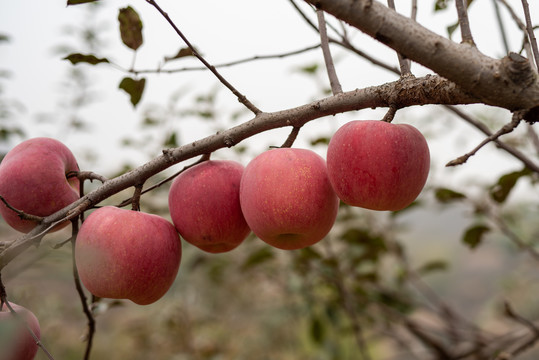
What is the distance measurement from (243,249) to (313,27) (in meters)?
1.52

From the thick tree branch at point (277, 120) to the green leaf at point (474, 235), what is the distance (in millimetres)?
835

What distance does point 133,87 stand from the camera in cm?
83

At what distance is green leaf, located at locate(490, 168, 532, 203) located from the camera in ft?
3.07

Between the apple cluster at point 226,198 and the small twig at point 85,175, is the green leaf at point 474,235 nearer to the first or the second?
the apple cluster at point 226,198

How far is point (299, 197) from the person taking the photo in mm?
625

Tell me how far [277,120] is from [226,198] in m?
0.18

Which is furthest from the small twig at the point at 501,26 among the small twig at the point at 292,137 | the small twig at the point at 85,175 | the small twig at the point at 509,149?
the small twig at the point at 85,175

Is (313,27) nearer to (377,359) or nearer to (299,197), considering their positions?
Answer: (299,197)

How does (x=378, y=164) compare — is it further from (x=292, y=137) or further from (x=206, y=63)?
(x=206, y=63)

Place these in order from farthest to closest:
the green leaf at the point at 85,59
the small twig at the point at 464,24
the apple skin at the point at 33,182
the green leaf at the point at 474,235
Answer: the green leaf at the point at 474,235, the green leaf at the point at 85,59, the apple skin at the point at 33,182, the small twig at the point at 464,24

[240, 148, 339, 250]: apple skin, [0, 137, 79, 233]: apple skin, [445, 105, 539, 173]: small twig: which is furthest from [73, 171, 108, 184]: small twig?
[445, 105, 539, 173]: small twig

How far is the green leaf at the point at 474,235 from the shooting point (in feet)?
3.99

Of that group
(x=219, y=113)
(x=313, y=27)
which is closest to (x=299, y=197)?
(x=313, y=27)

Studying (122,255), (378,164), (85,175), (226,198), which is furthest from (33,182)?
(378,164)
